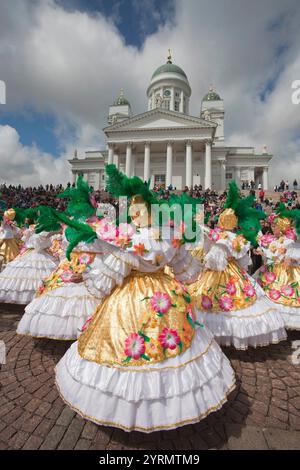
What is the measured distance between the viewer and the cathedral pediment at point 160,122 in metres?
37.3

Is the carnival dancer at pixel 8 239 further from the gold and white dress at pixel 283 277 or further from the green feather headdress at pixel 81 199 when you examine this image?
the gold and white dress at pixel 283 277

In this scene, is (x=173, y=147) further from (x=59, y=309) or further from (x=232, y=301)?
(x=59, y=309)

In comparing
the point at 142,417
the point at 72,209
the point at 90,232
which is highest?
the point at 72,209

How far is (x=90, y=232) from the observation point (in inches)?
84.5

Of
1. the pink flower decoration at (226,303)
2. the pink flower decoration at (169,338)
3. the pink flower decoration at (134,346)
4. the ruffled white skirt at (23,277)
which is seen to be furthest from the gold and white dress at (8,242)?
the pink flower decoration at (169,338)

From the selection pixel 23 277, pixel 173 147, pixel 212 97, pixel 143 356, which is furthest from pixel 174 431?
pixel 212 97

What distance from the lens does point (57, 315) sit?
3.54m

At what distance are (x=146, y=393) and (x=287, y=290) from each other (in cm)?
370

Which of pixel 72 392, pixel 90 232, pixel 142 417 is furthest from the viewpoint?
pixel 90 232

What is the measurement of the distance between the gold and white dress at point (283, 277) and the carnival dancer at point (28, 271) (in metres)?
4.98

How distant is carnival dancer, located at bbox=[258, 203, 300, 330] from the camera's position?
433cm

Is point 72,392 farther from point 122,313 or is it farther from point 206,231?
point 206,231
